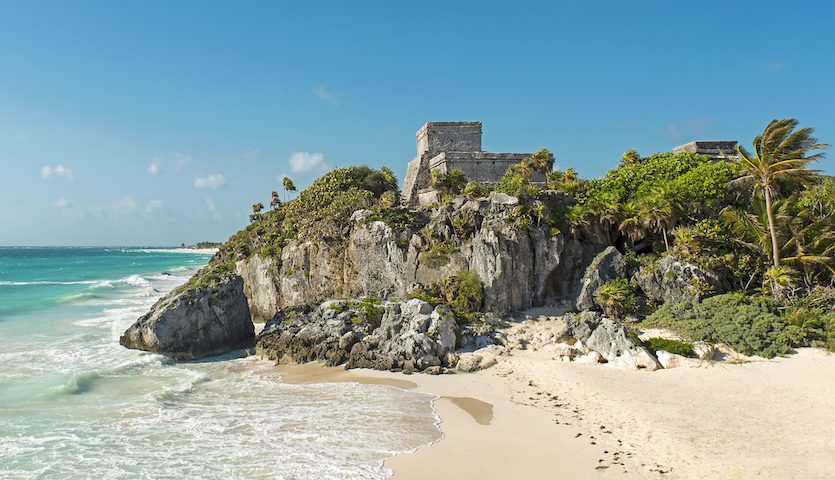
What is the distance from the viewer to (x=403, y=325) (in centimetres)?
1977

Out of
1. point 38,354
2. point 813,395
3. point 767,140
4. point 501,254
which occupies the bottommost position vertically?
point 38,354

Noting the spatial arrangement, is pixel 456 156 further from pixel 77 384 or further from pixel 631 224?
Answer: pixel 77 384

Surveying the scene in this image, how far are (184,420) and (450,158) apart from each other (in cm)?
2332

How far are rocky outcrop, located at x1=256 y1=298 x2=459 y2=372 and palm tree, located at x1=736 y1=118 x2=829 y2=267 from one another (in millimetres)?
14109

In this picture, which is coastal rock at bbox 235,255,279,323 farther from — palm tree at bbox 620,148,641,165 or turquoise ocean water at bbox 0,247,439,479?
palm tree at bbox 620,148,641,165

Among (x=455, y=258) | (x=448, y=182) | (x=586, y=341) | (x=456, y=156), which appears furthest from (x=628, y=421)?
(x=456, y=156)

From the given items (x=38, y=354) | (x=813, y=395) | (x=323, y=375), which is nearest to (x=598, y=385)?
(x=813, y=395)

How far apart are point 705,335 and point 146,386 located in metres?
19.7

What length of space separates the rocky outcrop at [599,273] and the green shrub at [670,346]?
187 inches

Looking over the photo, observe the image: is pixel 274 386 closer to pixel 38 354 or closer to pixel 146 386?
pixel 146 386

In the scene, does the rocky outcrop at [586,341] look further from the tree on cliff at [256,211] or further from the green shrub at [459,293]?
the tree on cliff at [256,211]

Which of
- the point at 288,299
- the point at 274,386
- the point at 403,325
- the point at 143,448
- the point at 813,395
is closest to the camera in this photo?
the point at 143,448

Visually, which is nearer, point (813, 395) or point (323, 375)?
point (813, 395)

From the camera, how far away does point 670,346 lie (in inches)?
678
